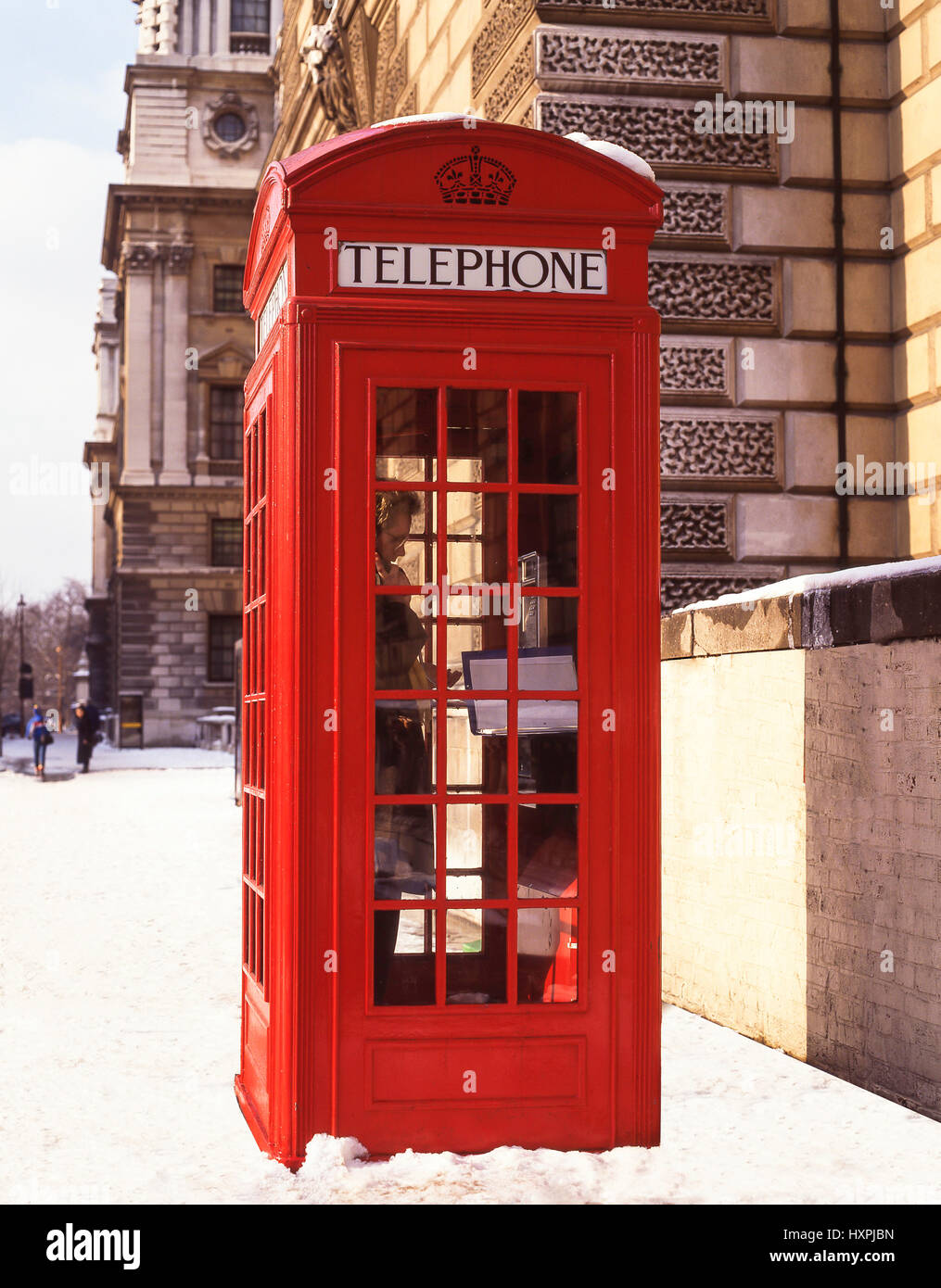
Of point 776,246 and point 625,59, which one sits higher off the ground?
point 625,59

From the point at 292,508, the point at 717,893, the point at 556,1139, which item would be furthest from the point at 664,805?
the point at 292,508

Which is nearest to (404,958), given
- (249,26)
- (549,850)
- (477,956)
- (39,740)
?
(477,956)

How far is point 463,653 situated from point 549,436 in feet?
2.16

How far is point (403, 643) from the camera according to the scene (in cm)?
421

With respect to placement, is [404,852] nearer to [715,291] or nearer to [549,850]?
[549,850]

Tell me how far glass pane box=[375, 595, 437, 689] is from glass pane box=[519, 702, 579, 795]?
31cm

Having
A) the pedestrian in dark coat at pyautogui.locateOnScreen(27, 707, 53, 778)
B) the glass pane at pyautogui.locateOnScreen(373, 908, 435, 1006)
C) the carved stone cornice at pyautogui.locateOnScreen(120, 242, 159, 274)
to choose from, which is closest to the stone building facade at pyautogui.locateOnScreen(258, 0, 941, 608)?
the glass pane at pyautogui.locateOnScreen(373, 908, 435, 1006)

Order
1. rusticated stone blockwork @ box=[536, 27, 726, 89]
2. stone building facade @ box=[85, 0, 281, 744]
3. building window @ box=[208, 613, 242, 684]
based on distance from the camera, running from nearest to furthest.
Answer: rusticated stone blockwork @ box=[536, 27, 726, 89] → stone building facade @ box=[85, 0, 281, 744] → building window @ box=[208, 613, 242, 684]

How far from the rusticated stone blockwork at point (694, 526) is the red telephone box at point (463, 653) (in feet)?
11.9

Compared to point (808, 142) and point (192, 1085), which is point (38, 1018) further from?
point (808, 142)

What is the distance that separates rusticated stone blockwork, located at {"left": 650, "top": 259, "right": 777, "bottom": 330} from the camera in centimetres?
801

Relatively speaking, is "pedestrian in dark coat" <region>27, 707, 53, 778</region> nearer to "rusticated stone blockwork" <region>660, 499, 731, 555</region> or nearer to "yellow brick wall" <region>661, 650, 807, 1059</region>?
"rusticated stone blockwork" <region>660, 499, 731, 555</region>
